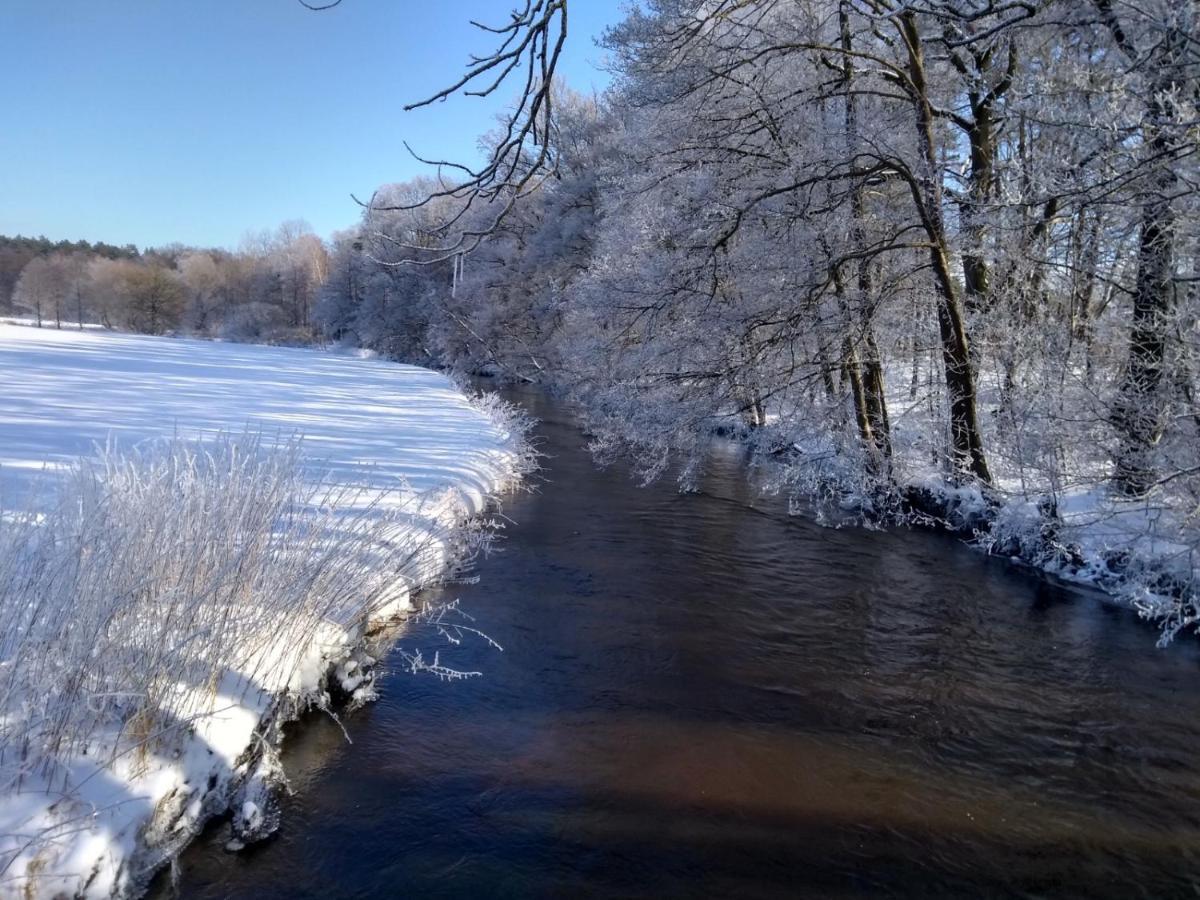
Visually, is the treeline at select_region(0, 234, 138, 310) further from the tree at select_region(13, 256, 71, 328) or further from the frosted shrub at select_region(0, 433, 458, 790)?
the frosted shrub at select_region(0, 433, 458, 790)

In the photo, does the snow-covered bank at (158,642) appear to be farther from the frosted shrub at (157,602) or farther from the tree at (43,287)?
the tree at (43,287)

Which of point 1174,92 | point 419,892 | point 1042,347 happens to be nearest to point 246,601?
point 419,892

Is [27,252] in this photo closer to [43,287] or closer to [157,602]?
[43,287]

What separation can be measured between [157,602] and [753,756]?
3714mm

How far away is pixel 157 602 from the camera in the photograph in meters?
3.86

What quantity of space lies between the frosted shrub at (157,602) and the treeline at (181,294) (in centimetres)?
6345

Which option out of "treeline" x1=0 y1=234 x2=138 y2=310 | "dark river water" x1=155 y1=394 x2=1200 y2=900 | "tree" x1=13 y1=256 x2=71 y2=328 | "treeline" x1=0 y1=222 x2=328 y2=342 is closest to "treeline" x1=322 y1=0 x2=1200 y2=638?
"dark river water" x1=155 y1=394 x2=1200 y2=900

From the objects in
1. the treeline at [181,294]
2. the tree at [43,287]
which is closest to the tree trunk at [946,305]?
the treeline at [181,294]

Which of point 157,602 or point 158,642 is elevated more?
point 157,602

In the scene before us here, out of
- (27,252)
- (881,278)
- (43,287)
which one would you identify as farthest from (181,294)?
(881,278)

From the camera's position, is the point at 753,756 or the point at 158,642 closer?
the point at 158,642

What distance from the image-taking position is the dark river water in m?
3.79

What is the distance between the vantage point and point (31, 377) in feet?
56.2

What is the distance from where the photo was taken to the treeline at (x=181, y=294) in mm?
65000
